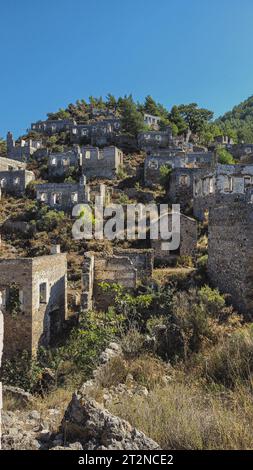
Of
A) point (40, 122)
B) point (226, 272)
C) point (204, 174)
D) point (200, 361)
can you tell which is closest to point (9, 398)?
point (200, 361)

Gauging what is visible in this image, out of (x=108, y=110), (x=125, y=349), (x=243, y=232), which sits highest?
(x=108, y=110)

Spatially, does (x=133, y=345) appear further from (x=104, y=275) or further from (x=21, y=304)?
(x=104, y=275)

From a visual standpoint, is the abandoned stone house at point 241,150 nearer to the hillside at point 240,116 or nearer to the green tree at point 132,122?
the green tree at point 132,122

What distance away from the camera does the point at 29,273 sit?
12.3 metres

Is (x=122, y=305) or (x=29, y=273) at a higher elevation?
(x=29, y=273)

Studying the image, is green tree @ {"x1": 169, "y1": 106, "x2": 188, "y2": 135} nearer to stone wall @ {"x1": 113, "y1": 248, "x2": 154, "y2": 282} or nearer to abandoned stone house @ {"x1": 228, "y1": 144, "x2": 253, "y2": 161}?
abandoned stone house @ {"x1": 228, "y1": 144, "x2": 253, "y2": 161}

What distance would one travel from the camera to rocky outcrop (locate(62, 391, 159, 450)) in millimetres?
4281

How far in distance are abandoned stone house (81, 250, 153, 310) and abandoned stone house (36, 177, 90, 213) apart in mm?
15686

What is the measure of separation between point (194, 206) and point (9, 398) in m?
21.5

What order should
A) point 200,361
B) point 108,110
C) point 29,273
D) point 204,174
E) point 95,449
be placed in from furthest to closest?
1. point 108,110
2. point 204,174
3. point 29,273
4. point 200,361
5. point 95,449

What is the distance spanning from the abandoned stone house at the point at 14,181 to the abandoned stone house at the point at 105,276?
2262 cm

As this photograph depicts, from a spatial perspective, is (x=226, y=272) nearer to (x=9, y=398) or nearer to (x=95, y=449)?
(x=9, y=398)

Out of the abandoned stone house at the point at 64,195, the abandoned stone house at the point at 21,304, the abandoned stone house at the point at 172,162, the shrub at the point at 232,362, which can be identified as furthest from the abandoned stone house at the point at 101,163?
the shrub at the point at 232,362

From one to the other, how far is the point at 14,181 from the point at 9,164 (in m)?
5.64
